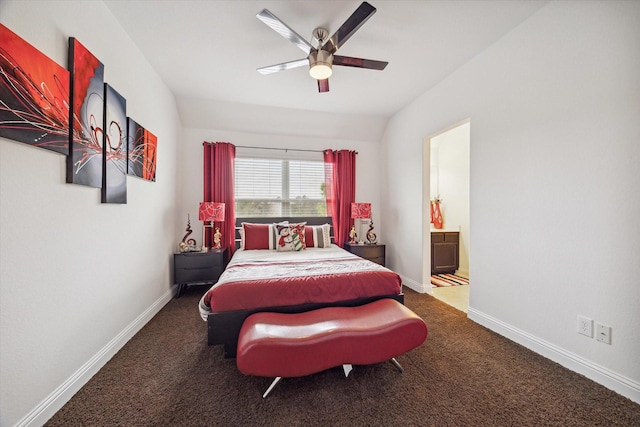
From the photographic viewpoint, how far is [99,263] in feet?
5.84

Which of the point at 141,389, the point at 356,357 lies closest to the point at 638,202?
the point at 356,357

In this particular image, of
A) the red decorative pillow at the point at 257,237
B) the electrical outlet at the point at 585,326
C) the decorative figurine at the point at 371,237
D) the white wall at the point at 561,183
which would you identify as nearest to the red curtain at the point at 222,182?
the red decorative pillow at the point at 257,237

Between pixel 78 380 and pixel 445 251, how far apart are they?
4.66m

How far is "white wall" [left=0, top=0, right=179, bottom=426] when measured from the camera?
1.15 meters

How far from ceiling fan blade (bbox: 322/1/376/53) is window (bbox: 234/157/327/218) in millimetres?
2402

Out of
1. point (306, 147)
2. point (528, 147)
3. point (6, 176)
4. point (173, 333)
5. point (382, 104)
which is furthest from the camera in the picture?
point (306, 147)

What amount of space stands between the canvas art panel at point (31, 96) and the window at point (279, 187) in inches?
104

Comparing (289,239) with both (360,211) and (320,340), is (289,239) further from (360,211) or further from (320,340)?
(320,340)

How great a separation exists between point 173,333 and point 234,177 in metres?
2.42

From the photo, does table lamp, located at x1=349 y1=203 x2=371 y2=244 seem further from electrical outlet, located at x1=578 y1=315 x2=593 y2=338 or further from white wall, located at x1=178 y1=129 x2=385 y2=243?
electrical outlet, located at x1=578 y1=315 x2=593 y2=338

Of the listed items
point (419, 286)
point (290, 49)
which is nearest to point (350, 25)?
point (290, 49)

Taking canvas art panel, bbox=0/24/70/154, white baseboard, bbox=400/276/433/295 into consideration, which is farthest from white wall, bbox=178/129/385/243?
canvas art panel, bbox=0/24/70/154

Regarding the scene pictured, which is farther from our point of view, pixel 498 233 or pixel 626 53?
pixel 498 233

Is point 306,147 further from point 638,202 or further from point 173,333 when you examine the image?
point 638,202
